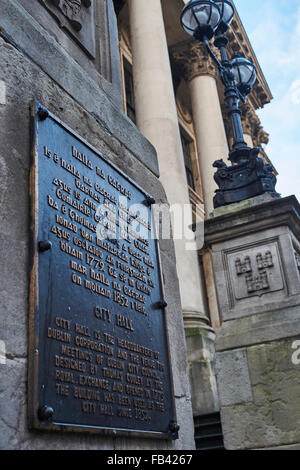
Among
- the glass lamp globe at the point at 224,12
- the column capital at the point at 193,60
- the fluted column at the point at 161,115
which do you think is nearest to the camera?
the glass lamp globe at the point at 224,12

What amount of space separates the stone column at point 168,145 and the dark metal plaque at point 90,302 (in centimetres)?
764

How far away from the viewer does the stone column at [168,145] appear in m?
11.2

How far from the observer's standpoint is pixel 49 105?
3275 millimetres

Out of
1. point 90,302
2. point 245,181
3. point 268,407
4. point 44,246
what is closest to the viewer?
point 44,246

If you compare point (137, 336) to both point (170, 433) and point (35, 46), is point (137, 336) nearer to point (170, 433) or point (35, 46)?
point (170, 433)

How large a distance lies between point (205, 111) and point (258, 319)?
1479 centimetres

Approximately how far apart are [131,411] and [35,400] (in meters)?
0.87

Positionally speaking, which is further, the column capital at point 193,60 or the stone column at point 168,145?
the column capital at point 193,60

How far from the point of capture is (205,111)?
1934cm

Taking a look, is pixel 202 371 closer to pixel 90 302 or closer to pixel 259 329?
pixel 259 329

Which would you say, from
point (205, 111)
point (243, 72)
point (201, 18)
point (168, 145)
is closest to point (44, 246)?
point (201, 18)

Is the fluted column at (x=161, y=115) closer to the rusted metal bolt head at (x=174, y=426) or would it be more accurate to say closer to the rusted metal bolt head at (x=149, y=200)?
the rusted metal bolt head at (x=149, y=200)
